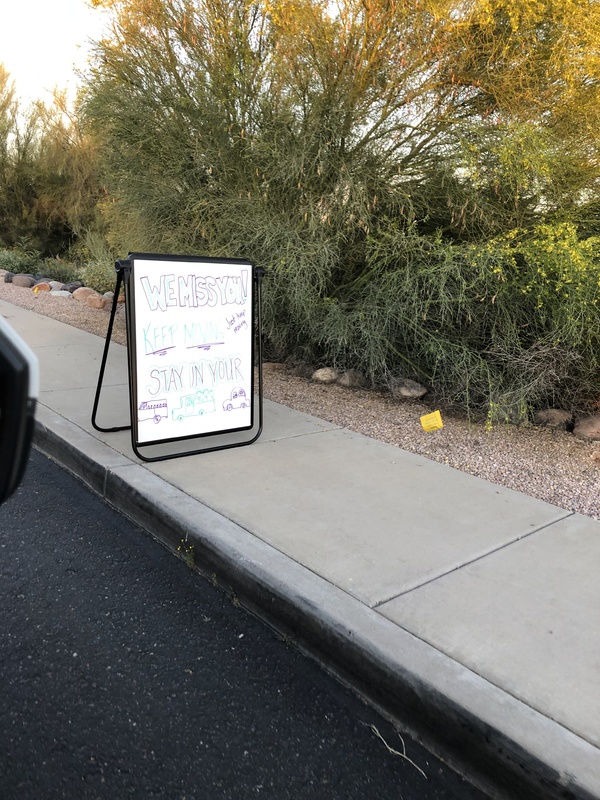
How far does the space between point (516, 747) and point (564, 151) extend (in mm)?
4710

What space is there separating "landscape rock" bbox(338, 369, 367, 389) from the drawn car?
1.76 metres

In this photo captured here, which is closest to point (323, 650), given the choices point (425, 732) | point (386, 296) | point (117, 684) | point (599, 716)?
point (425, 732)

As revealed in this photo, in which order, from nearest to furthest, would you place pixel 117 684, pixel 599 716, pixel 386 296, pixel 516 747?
pixel 516 747
pixel 599 716
pixel 117 684
pixel 386 296

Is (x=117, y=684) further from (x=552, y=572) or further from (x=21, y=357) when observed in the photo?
(x=552, y=572)

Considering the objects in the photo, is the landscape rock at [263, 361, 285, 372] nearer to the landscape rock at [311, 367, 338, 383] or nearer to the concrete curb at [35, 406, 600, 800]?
the landscape rock at [311, 367, 338, 383]

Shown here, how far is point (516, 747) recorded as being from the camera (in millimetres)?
2117

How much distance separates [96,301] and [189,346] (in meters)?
7.10

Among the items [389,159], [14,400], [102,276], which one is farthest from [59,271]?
[14,400]

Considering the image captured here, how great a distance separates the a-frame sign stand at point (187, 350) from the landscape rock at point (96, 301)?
6559 millimetres

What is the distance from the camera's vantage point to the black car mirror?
1.25 metres

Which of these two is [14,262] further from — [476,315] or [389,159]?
[476,315]

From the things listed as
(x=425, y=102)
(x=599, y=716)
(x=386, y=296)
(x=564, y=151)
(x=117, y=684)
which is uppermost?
(x=425, y=102)

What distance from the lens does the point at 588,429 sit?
207 inches

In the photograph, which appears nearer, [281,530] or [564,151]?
[281,530]
